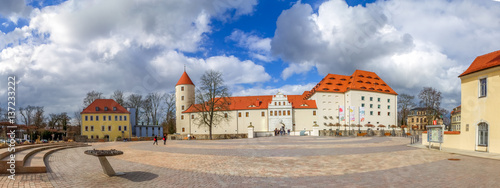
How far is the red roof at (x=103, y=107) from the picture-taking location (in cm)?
6250

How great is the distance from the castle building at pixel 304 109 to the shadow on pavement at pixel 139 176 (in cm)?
5722

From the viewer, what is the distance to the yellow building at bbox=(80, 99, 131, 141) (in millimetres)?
62156

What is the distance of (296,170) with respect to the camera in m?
11.1

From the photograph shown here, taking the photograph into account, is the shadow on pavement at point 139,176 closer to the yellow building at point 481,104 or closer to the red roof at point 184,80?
the yellow building at point 481,104

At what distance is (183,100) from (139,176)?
65479 millimetres

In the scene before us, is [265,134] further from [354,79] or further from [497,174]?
[497,174]

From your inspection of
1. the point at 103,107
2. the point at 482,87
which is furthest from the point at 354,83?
the point at 103,107

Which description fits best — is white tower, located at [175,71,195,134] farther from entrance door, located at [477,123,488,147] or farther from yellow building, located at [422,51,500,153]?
entrance door, located at [477,123,488,147]

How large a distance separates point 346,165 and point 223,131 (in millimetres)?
59958

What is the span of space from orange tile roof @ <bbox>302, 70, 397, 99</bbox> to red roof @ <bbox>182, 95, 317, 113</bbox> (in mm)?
4243

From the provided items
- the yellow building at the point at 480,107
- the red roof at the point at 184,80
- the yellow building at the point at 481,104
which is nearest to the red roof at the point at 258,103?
the red roof at the point at 184,80

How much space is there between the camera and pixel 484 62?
1959cm

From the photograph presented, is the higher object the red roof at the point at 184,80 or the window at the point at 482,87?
the red roof at the point at 184,80

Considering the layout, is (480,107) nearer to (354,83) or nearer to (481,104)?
(481,104)
